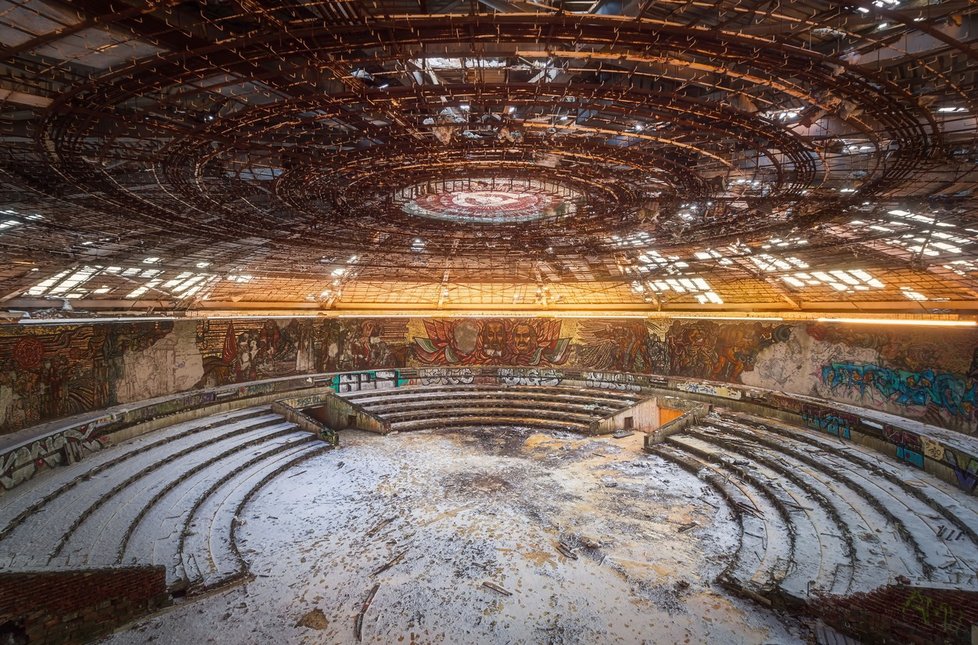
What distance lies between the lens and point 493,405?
2300cm

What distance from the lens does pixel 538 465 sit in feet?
52.9

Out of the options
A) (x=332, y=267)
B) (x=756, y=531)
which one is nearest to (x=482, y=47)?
(x=756, y=531)

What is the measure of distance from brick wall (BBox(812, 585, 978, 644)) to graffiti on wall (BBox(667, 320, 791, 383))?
13.8m

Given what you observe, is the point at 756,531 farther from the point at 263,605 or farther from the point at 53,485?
the point at 53,485

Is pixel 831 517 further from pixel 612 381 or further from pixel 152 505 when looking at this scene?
pixel 152 505

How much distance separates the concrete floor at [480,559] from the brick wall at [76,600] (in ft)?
1.22

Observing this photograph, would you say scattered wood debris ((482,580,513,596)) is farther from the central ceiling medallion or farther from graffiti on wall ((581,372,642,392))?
graffiti on wall ((581,372,642,392))

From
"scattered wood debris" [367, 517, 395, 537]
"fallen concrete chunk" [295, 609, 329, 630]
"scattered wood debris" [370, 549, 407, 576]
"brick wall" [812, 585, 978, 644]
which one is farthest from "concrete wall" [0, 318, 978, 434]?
"scattered wood debris" [370, 549, 407, 576]

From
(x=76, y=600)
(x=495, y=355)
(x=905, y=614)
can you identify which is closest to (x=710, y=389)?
(x=495, y=355)

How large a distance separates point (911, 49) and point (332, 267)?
59.8 feet

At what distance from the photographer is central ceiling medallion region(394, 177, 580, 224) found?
33.7 feet

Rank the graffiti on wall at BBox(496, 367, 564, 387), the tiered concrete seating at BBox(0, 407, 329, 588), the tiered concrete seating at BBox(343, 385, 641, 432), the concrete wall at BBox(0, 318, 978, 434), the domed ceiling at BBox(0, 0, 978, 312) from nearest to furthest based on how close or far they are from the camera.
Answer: the domed ceiling at BBox(0, 0, 978, 312), the tiered concrete seating at BBox(0, 407, 329, 588), the concrete wall at BBox(0, 318, 978, 434), the tiered concrete seating at BBox(343, 385, 641, 432), the graffiti on wall at BBox(496, 367, 564, 387)

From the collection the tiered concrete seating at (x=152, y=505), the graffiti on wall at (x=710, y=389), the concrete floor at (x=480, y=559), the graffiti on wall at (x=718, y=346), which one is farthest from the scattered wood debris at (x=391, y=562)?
the graffiti on wall at (x=718, y=346)

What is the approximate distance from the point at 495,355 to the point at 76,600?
21.3 m
